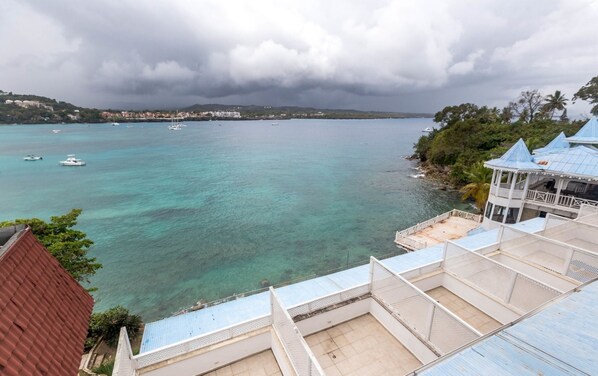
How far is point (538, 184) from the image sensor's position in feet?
77.4

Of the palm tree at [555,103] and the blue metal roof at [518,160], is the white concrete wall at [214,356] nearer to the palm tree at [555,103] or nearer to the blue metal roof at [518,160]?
the blue metal roof at [518,160]

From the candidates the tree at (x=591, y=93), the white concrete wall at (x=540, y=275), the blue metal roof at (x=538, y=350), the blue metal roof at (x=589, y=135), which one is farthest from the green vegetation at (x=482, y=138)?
the blue metal roof at (x=538, y=350)

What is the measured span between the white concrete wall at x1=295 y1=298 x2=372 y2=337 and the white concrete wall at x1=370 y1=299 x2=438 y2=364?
39 cm

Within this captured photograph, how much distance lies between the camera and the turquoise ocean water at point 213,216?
909 inches

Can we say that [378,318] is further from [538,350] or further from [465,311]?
[538,350]

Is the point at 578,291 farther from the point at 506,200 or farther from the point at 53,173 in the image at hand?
the point at 53,173

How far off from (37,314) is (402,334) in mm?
9413

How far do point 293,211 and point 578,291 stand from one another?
Answer: 3273 cm

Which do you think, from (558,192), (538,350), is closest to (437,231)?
(558,192)

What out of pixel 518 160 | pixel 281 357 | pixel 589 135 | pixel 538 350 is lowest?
pixel 281 357

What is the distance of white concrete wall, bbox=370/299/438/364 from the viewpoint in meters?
7.83

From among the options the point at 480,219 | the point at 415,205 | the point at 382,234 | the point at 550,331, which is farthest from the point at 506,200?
the point at 550,331

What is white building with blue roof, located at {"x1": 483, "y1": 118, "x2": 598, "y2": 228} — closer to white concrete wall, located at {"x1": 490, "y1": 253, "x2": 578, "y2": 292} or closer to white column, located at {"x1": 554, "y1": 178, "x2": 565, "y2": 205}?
white column, located at {"x1": 554, "y1": 178, "x2": 565, "y2": 205}

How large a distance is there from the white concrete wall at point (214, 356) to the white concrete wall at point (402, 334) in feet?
13.0
